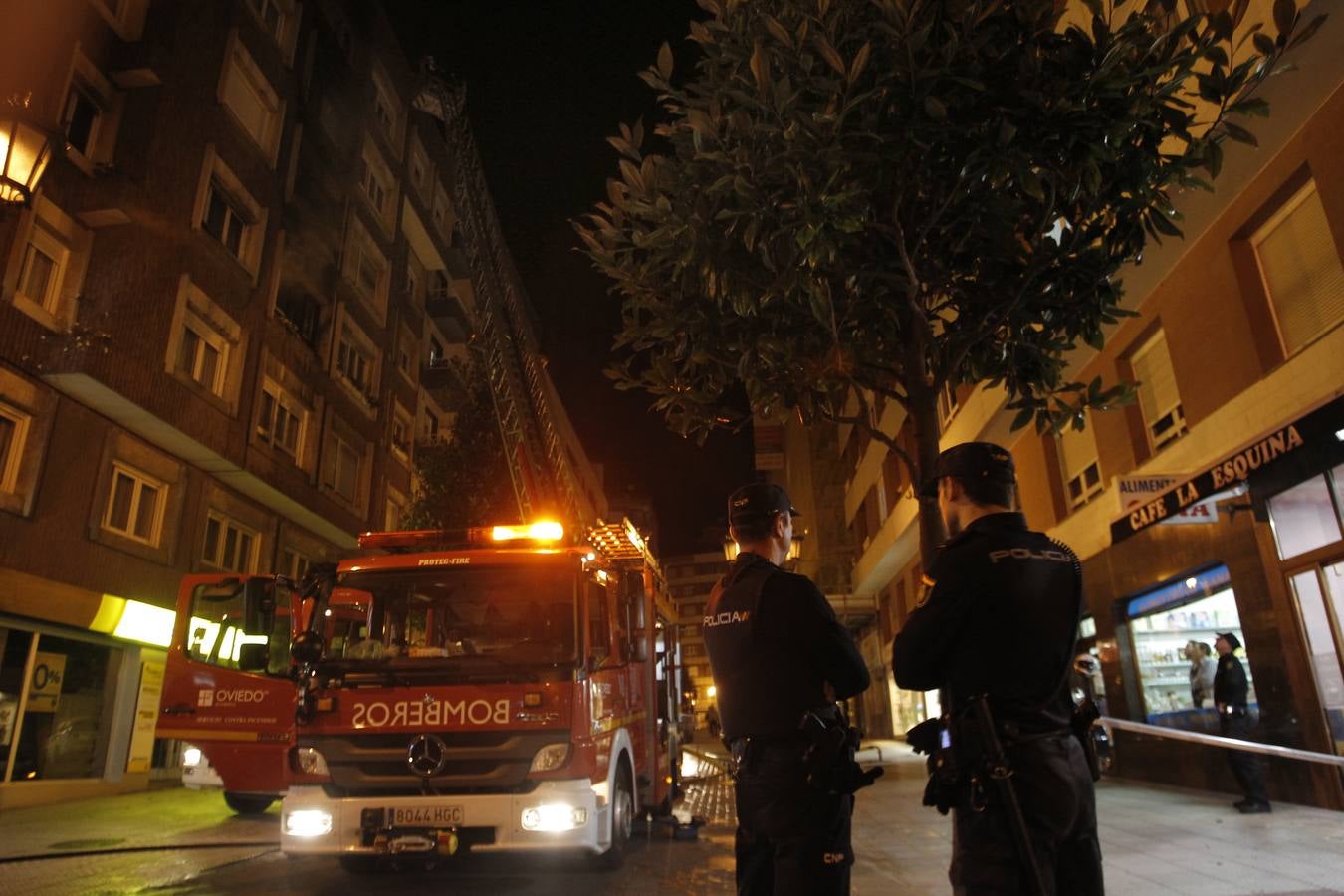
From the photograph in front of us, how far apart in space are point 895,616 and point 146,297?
864 inches

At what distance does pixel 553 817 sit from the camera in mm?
5598

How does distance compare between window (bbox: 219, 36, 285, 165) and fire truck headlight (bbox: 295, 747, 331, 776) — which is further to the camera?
window (bbox: 219, 36, 285, 165)

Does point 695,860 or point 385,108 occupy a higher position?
point 385,108

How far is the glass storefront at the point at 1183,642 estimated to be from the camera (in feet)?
31.7

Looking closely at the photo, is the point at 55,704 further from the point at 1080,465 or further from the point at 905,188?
the point at 1080,465

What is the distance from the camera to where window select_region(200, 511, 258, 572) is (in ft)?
57.0

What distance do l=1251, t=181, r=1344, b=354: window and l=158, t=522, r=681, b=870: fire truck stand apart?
6.97 metres

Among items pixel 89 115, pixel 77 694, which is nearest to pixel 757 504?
pixel 77 694

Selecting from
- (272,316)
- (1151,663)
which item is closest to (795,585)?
(1151,663)

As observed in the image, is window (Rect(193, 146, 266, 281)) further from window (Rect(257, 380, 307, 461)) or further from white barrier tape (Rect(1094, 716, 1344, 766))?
white barrier tape (Rect(1094, 716, 1344, 766))

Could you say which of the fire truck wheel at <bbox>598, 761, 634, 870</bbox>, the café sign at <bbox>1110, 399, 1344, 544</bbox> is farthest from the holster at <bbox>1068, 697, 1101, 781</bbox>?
the café sign at <bbox>1110, 399, 1344, 544</bbox>

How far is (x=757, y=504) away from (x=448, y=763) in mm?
3529

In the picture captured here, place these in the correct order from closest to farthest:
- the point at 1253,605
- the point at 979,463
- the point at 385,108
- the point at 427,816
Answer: the point at 979,463 < the point at 427,816 < the point at 1253,605 < the point at 385,108

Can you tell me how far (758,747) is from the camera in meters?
3.00
